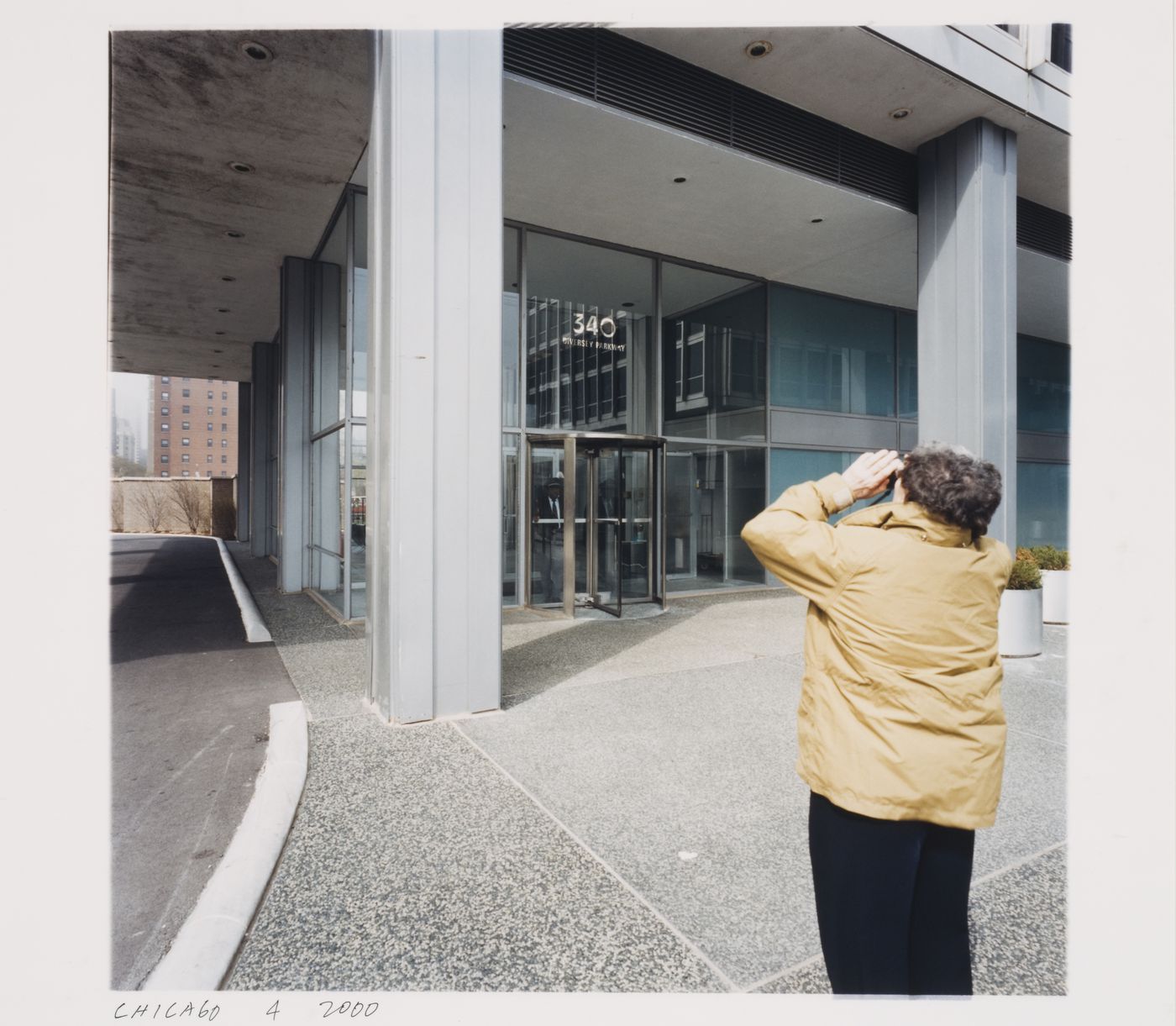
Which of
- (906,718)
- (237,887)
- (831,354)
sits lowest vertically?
(237,887)

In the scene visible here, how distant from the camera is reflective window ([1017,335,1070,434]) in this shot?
15891mm

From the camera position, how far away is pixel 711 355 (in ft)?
38.7

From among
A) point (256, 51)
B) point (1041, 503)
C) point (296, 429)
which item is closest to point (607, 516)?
point (296, 429)

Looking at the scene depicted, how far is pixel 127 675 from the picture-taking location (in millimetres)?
5691

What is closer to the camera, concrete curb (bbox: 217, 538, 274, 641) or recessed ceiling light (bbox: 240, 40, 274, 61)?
recessed ceiling light (bbox: 240, 40, 274, 61)

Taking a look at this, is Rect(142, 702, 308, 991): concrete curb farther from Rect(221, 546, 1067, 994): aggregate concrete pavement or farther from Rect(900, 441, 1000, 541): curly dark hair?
Rect(900, 441, 1000, 541): curly dark hair

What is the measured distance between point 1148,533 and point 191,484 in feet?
103

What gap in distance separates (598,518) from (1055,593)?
5943 mm

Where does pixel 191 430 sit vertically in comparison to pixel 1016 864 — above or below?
above

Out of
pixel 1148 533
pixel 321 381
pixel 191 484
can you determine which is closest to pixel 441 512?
pixel 1148 533

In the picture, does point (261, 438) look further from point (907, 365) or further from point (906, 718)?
point (906, 718)

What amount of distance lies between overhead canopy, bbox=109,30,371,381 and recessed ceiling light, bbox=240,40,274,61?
1cm

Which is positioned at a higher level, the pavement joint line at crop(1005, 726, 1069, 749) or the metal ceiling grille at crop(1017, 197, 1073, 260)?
the metal ceiling grille at crop(1017, 197, 1073, 260)

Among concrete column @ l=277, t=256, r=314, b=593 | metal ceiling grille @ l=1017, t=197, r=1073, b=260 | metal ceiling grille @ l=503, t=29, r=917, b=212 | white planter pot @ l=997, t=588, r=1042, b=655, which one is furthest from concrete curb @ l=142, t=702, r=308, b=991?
metal ceiling grille @ l=1017, t=197, r=1073, b=260
